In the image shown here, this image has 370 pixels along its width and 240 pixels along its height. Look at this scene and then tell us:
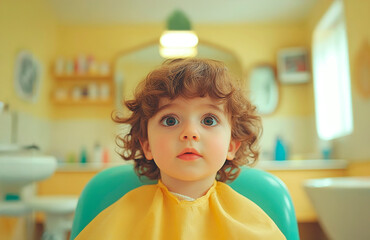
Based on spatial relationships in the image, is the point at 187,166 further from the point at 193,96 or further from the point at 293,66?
the point at 293,66

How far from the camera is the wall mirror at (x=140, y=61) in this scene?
163 inches

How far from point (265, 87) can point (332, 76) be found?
820 millimetres

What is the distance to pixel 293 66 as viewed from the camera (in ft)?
13.9

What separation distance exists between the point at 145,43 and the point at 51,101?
4.53 ft

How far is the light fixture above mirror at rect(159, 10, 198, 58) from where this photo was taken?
319 cm

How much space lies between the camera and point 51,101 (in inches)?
163

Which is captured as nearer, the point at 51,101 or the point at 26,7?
the point at 26,7

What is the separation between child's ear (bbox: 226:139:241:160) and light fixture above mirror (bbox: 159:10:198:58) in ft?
8.19

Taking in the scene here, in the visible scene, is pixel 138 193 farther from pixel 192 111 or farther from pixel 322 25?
pixel 322 25

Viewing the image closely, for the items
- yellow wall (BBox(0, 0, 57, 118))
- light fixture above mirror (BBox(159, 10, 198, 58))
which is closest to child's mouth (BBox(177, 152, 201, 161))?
yellow wall (BBox(0, 0, 57, 118))

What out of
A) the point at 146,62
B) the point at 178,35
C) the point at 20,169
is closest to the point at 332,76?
the point at 178,35

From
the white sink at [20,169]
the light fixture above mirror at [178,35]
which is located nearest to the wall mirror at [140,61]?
the light fixture above mirror at [178,35]

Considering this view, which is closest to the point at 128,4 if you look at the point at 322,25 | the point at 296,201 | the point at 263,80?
the point at 263,80

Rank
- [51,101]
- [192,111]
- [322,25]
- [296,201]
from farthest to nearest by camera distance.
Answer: [51,101] → [322,25] → [296,201] → [192,111]
